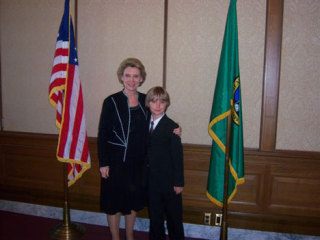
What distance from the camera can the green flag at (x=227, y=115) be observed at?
7.49ft

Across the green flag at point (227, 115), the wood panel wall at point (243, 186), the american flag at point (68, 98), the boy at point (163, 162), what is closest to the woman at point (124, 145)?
the boy at point (163, 162)

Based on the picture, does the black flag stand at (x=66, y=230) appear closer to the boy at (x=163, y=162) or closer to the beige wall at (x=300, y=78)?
the boy at (x=163, y=162)

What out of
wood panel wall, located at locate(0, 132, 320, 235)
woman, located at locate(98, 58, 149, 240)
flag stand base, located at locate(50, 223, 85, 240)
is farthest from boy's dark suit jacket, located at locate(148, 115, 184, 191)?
flag stand base, located at locate(50, 223, 85, 240)

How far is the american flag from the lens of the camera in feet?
8.58

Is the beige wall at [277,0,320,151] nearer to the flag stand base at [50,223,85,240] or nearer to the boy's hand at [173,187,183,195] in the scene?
the boy's hand at [173,187,183,195]

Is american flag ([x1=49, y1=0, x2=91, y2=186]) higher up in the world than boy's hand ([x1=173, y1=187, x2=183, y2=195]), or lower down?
higher up

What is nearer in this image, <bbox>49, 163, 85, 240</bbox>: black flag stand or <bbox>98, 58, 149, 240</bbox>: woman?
<bbox>98, 58, 149, 240</bbox>: woman

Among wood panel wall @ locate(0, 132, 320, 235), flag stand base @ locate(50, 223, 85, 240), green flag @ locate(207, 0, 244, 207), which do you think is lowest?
flag stand base @ locate(50, 223, 85, 240)

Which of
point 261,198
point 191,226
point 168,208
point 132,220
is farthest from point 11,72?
point 261,198

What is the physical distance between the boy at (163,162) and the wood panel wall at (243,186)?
0.64 meters

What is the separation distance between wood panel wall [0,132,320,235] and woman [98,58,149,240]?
0.69 meters

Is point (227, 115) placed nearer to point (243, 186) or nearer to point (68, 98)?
point (243, 186)

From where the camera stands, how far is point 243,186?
9.24ft

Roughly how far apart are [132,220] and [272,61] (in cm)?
186
